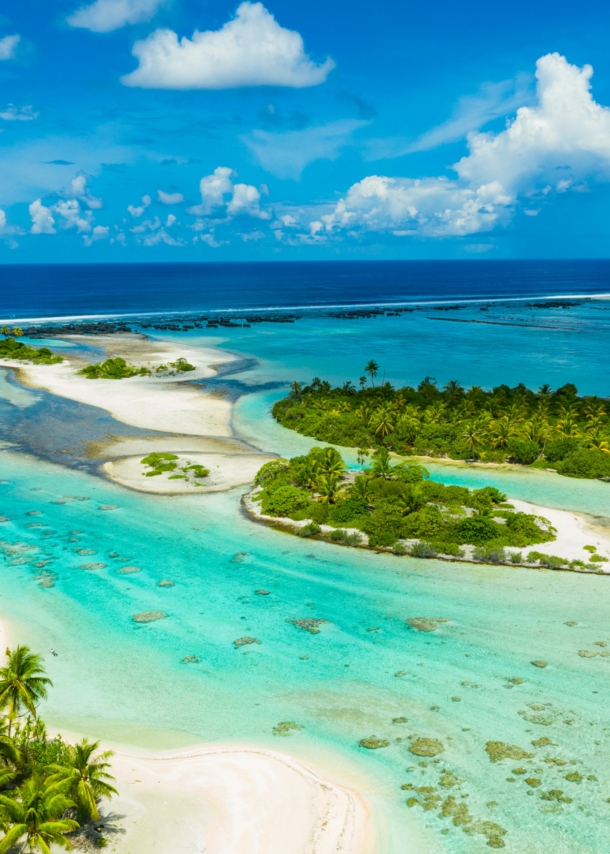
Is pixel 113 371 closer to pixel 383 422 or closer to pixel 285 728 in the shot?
pixel 383 422

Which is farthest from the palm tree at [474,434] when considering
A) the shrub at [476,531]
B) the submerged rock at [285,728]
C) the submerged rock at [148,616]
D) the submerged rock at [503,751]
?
the submerged rock at [285,728]

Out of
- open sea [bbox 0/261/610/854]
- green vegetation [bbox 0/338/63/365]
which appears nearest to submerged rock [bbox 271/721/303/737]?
open sea [bbox 0/261/610/854]

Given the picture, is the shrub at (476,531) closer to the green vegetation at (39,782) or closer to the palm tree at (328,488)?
the palm tree at (328,488)

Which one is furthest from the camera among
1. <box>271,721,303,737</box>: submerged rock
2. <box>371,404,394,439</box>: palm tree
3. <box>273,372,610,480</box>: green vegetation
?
<box>371,404,394,439</box>: palm tree

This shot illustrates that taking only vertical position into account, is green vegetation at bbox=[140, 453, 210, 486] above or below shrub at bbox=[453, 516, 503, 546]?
above

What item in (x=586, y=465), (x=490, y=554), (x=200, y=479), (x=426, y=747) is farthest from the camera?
(x=586, y=465)

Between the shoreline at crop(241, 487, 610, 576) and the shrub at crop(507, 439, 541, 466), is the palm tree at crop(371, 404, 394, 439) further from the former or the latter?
the shoreline at crop(241, 487, 610, 576)

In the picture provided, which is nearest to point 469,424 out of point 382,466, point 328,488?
point 382,466
